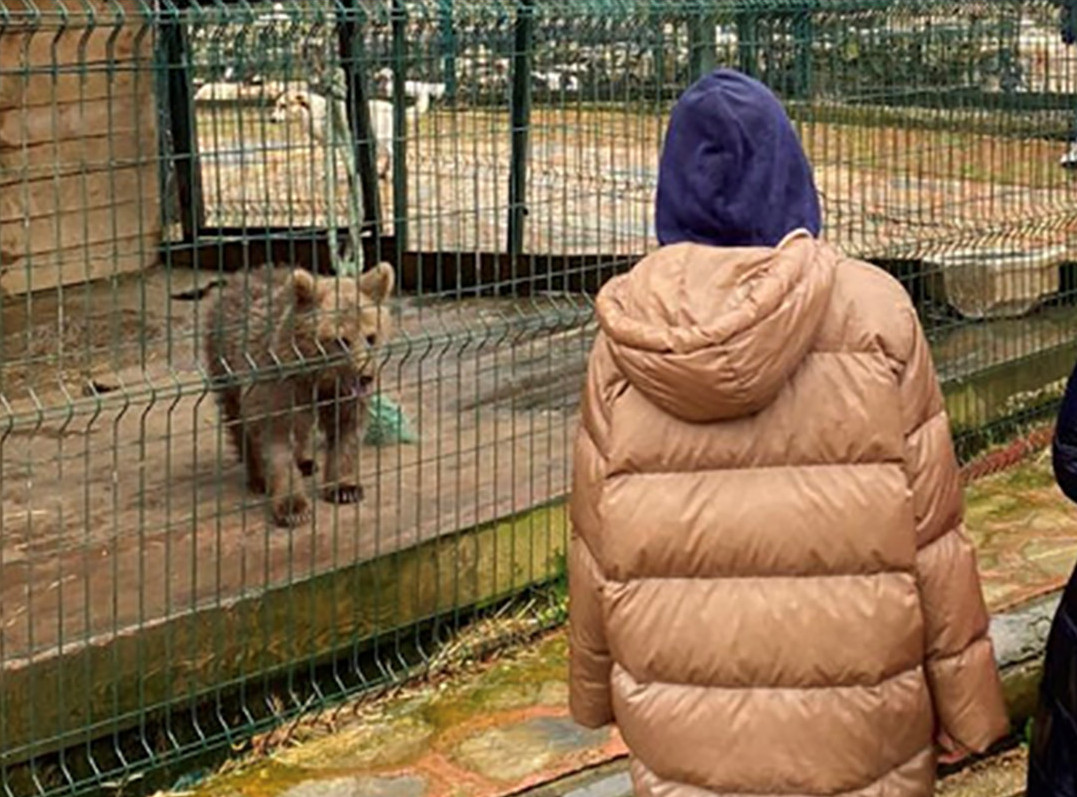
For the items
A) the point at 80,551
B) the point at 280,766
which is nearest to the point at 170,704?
the point at 280,766

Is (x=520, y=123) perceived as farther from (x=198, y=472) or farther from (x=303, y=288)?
(x=198, y=472)

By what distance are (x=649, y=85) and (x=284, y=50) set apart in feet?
5.33

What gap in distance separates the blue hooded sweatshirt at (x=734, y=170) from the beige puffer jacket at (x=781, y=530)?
74 mm

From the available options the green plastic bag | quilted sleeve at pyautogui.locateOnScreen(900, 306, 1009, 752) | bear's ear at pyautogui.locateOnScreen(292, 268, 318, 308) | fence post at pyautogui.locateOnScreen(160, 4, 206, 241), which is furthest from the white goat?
quilted sleeve at pyautogui.locateOnScreen(900, 306, 1009, 752)

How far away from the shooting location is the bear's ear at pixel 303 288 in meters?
6.28

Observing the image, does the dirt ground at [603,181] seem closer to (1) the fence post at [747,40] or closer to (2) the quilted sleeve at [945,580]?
(1) the fence post at [747,40]

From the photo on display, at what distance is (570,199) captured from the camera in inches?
280

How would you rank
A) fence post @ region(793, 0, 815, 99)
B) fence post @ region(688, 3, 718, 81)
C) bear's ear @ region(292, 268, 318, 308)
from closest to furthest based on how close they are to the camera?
1. bear's ear @ region(292, 268, 318, 308)
2. fence post @ region(688, 3, 718, 81)
3. fence post @ region(793, 0, 815, 99)

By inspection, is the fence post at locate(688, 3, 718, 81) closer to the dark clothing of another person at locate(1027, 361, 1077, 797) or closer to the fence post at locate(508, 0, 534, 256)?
the fence post at locate(508, 0, 534, 256)

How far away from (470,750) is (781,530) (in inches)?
87.9

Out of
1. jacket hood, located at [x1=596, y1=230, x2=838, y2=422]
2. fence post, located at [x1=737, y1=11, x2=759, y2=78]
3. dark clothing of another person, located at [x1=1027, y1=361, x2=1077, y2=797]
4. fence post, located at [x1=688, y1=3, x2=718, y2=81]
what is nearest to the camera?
jacket hood, located at [x1=596, y1=230, x2=838, y2=422]

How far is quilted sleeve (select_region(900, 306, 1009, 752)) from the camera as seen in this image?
11.8ft

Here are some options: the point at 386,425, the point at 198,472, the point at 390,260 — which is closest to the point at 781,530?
the point at 198,472

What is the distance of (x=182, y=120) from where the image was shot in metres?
7.73
